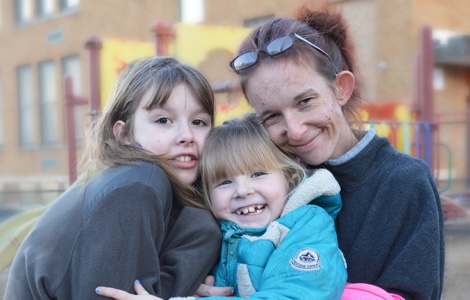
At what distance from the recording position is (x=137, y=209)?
1.82m

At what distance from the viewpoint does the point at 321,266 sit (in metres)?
1.91

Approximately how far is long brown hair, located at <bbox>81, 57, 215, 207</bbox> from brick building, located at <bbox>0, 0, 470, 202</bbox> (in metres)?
10.4

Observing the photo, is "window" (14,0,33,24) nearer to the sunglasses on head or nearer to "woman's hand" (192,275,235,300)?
the sunglasses on head

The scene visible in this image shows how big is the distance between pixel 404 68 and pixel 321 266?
11.9 meters

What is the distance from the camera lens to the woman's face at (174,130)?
2.13 meters

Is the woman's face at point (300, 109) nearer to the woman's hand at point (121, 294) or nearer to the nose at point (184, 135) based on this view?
the nose at point (184, 135)

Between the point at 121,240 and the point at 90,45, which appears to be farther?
the point at 90,45

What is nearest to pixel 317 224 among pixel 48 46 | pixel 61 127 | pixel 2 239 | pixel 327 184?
pixel 327 184

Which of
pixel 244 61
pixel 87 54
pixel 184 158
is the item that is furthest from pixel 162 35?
pixel 87 54

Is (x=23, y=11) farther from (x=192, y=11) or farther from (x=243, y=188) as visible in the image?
(x=243, y=188)

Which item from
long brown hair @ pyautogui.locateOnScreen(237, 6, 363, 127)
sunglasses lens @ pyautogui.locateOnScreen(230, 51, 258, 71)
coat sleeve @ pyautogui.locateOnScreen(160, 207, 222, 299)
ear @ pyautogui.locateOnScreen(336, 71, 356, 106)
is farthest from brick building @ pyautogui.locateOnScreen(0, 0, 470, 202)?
coat sleeve @ pyautogui.locateOnScreen(160, 207, 222, 299)

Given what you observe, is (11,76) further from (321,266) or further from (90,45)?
(321,266)

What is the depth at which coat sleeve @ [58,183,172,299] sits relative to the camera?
5.80 feet

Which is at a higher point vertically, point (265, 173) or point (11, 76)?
point (11, 76)
